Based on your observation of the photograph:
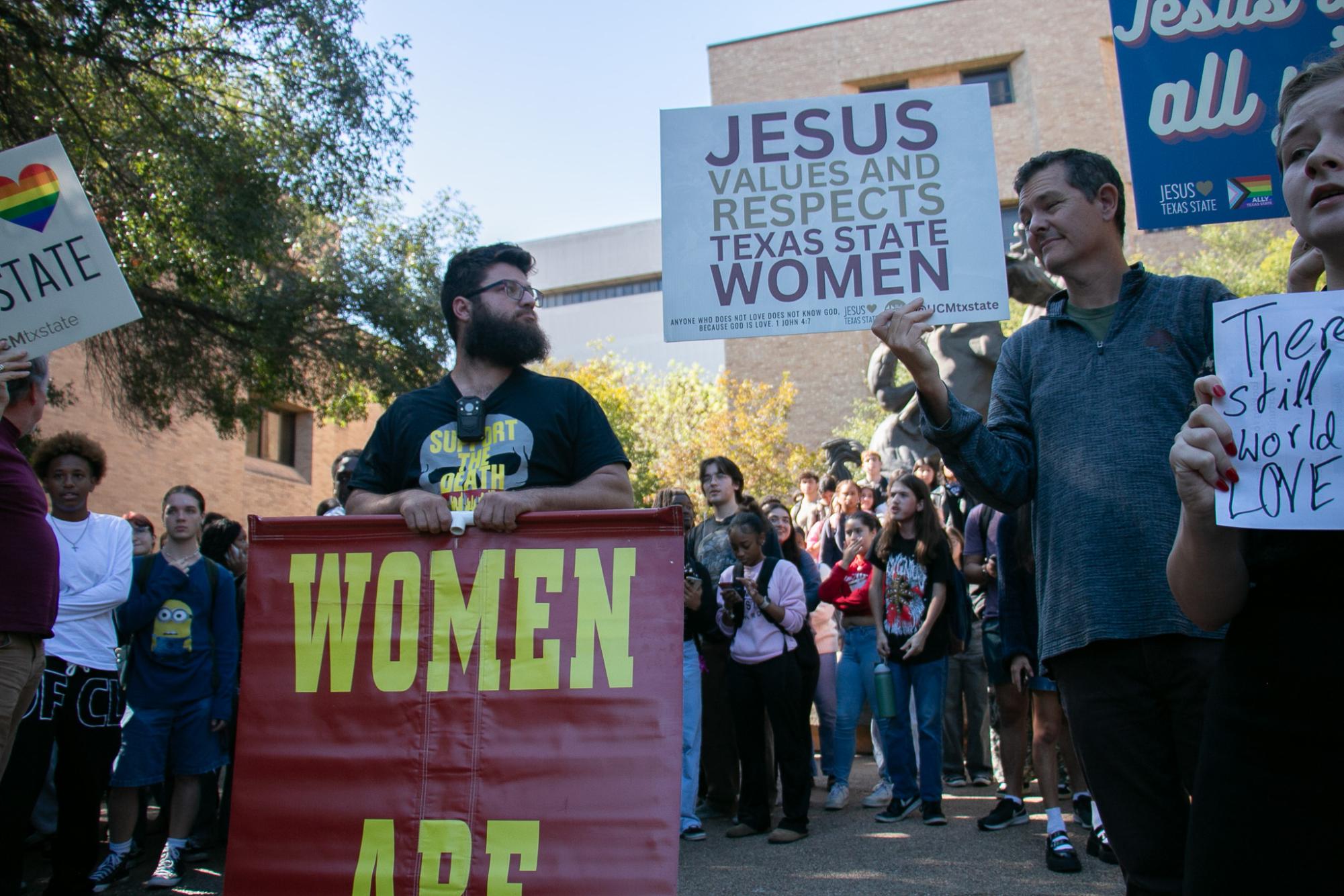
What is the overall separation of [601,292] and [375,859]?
5557cm

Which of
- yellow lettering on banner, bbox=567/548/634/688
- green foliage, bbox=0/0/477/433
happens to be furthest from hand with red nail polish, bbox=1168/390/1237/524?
→ green foliage, bbox=0/0/477/433

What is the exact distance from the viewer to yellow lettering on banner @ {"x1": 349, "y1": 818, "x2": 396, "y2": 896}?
283 cm

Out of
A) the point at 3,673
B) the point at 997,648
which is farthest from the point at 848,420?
the point at 3,673

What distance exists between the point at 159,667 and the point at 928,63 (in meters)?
40.0

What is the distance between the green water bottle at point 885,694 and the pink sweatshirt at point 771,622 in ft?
1.82

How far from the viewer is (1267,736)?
5.60 feet

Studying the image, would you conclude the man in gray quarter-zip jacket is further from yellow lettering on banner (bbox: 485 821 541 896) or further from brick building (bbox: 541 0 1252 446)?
brick building (bbox: 541 0 1252 446)

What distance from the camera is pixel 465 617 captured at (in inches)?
119

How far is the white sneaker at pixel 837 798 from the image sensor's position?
758 cm

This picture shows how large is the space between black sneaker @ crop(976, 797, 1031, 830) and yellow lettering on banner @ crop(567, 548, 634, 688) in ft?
14.0

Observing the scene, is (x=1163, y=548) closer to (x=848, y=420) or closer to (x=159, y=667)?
(x=159, y=667)

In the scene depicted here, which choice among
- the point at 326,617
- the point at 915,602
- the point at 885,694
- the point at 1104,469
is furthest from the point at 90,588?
the point at 1104,469

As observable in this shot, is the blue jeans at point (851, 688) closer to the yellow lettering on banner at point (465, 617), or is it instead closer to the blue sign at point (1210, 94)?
the blue sign at point (1210, 94)

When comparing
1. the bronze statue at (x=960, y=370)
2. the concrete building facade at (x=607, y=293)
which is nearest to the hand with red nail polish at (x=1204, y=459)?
the bronze statue at (x=960, y=370)
